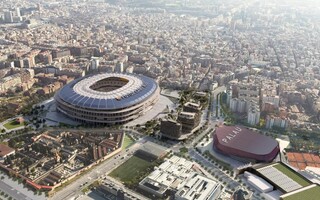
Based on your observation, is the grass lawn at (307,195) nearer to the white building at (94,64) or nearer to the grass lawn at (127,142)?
the grass lawn at (127,142)

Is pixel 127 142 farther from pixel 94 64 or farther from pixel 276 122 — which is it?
pixel 94 64

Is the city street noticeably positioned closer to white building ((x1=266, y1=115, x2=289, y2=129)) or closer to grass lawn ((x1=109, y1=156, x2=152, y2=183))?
grass lawn ((x1=109, y1=156, x2=152, y2=183))

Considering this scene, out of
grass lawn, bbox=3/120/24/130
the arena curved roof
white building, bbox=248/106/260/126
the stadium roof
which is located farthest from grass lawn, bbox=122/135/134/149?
white building, bbox=248/106/260/126

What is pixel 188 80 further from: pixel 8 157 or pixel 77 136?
pixel 8 157

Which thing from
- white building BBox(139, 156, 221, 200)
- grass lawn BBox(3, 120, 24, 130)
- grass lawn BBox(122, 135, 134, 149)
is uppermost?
white building BBox(139, 156, 221, 200)

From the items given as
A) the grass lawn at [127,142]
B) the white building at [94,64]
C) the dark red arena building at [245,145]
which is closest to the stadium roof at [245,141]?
the dark red arena building at [245,145]

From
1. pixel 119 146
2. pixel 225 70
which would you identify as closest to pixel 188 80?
pixel 225 70
